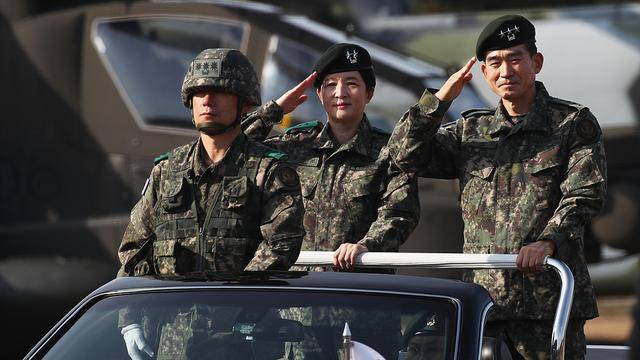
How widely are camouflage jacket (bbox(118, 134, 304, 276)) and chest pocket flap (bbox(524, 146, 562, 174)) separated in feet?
2.60

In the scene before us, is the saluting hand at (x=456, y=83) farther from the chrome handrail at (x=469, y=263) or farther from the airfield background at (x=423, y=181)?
the airfield background at (x=423, y=181)

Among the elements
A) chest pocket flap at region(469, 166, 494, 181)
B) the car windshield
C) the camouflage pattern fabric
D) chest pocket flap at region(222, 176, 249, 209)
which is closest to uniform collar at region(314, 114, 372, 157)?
chest pocket flap at region(469, 166, 494, 181)

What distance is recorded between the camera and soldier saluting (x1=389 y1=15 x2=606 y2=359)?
480cm

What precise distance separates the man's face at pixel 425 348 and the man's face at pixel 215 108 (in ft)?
4.17

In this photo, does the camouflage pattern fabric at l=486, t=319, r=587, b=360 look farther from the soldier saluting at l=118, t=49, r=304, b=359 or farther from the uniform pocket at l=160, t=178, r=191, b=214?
the uniform pocket at l=160, t=178, r=191, b=214

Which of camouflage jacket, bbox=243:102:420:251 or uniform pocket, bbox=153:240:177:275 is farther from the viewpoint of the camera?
camouflage jacket, bbox=243:102:420:251

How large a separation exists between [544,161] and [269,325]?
1382 mm

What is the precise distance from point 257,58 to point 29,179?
1877 mm

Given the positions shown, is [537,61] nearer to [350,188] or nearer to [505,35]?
[505,35]

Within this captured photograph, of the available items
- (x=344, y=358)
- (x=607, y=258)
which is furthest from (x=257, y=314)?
(x=607, y=258)

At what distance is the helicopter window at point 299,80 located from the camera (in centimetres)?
1002

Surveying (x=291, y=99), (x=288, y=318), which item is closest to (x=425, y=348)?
(x=288, y=318)

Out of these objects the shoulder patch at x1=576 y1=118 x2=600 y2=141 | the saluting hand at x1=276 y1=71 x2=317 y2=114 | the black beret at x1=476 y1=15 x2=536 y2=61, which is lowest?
the shoulder patch at x1=576 y1=118 x2=600 y2=141

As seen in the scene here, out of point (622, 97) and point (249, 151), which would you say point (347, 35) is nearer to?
point (622, 97)
